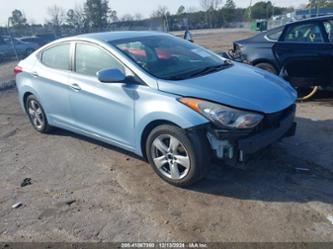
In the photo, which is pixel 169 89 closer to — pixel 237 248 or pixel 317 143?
pixel 237 248

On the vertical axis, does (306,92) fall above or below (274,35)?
below

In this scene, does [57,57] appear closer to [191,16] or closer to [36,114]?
[36,114]

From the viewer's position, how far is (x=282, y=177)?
3818 mm

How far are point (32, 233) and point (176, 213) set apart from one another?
1383 mm

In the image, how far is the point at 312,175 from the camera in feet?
12.6

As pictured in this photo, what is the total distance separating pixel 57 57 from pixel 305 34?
463cm

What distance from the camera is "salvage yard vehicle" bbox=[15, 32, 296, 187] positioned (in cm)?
336

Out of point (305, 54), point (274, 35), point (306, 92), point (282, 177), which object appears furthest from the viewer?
point (306, 92)

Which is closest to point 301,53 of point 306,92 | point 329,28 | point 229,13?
point 329,28

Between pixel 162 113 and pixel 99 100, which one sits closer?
pixel 162 113

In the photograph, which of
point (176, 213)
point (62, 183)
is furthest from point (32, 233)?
point (176, 213)

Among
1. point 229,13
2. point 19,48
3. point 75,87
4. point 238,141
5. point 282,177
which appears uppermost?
point 229,13

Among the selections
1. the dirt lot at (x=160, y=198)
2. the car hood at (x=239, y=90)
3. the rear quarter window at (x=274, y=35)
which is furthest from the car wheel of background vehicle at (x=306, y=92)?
the car hood at (x=239, y=90)

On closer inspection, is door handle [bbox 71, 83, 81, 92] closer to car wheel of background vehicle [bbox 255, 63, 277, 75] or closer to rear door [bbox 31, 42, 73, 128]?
rear door [bbox 31, 42, 73, 128]
